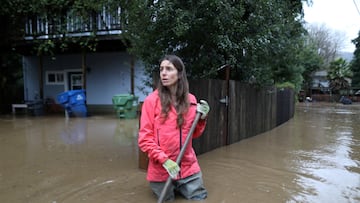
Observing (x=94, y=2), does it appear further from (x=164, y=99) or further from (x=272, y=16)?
(x=164, y=99)

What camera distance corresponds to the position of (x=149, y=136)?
292cm

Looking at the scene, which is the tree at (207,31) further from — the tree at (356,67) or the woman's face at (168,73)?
the tree at (356,67)

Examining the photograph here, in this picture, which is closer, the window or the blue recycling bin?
the blue recycling bin

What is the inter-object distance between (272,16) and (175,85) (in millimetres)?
3165

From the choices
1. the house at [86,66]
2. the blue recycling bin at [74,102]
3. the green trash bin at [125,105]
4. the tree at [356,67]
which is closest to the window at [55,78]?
the house at [86,66]

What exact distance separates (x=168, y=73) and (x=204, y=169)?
1897mm

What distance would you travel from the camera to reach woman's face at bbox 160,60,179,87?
3.03 m

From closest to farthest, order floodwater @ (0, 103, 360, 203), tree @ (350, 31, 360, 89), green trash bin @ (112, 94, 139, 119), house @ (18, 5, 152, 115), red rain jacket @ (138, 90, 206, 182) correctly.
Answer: red rain jacket @ (138, 90, 206, 182) < floodwater @ (0, 103, 360, 203) < green trash bin @ (112, 94, 139, 119) < house @ (18, 5, 152, 115) < tree @ (350, 31, 360, 89)

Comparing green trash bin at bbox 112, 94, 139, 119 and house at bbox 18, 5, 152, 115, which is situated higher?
house at bbox 18, 5, 152, 115

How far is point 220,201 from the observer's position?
3234 mm

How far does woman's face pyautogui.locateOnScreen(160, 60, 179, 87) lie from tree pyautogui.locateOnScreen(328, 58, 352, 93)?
99.3 ft

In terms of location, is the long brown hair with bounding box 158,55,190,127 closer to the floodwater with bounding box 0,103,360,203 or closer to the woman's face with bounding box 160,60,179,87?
the woman's face with bounding box 160,60,179,87

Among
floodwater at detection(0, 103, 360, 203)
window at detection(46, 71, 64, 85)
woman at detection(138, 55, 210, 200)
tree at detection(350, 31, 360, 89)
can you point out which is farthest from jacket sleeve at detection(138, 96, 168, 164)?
tree at detection(350, 31, 360, 89)

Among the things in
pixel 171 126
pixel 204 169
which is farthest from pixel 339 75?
pixel 171 126
